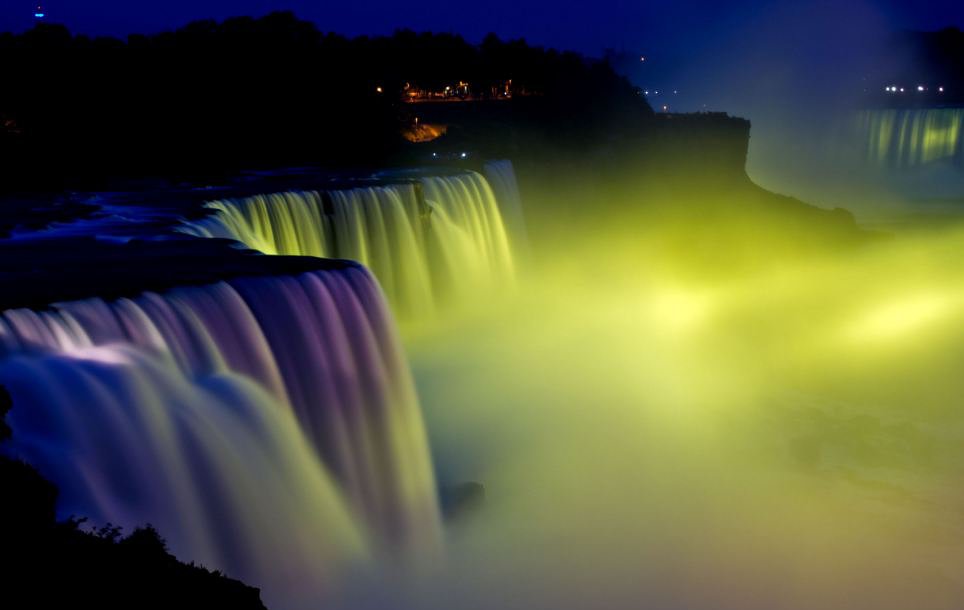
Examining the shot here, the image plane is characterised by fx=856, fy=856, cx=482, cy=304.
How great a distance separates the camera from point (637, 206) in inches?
1254

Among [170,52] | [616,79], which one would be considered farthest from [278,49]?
[616,79]

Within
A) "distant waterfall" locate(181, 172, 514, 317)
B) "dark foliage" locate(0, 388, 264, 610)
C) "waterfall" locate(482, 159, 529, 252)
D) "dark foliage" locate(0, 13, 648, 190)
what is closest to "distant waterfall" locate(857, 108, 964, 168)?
"dark foliage" locate(0, 13, 648, 190)

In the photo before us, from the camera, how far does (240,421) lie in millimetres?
7234

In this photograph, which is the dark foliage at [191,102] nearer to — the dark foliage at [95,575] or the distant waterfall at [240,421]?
Result: the distant waterfall at [240,421]

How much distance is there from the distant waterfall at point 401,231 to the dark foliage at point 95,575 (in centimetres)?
791

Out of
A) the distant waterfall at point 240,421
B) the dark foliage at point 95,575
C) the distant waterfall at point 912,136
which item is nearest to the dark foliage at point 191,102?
the distant waterfall at point 240,421

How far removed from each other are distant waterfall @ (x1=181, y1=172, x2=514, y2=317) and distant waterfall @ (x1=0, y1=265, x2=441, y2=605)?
3.98 metres

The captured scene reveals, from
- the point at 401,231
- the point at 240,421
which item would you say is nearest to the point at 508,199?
the point at 401,231

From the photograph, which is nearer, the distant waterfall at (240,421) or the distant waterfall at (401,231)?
the distant waterfall at (240,421)

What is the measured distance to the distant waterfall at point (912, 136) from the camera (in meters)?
48.2

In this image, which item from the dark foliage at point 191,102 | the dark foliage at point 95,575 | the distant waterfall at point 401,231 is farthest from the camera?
the dark foliage at point 191,102

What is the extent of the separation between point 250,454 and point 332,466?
4.11 ft

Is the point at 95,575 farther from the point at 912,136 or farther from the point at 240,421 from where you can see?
the point at 912,136

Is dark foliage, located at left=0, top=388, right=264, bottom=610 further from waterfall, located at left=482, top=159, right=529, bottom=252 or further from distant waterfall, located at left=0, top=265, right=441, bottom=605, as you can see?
waterfall, located at left=482, top=159, right=529, bottom=252
